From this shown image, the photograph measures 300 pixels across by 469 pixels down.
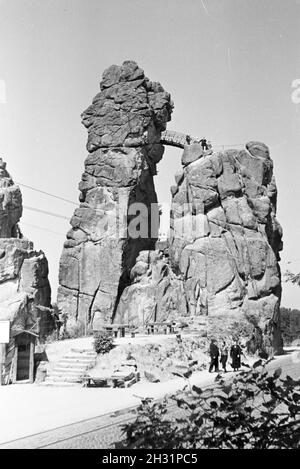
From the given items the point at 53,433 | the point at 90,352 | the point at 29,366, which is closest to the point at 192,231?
the point at 90,352

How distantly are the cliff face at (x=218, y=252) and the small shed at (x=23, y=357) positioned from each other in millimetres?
18611

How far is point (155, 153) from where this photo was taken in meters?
47.4

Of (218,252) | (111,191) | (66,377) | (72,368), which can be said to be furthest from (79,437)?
(111,191)

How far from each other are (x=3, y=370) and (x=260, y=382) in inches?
625

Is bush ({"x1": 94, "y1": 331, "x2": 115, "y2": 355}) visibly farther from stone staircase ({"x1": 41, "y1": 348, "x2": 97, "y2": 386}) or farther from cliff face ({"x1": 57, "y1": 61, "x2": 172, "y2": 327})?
cliff face ({"x1": 57, "y1": 61, "x2": 172, "y2": 327})

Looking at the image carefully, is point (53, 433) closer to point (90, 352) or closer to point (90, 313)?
point (90, 352)

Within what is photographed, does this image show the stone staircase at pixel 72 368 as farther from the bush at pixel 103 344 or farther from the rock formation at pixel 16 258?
the rock formation at pixel 16 258

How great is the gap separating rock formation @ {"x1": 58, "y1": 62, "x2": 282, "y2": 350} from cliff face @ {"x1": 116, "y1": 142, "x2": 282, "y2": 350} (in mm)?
80

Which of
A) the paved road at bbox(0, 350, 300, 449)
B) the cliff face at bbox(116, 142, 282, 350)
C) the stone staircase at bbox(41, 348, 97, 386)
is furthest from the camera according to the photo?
the cliff face at bbox(116, 142, 282, 350)

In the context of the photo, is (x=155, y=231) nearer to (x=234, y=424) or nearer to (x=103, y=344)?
(x=103, y=344)

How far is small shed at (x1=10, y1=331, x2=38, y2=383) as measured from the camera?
1917cm

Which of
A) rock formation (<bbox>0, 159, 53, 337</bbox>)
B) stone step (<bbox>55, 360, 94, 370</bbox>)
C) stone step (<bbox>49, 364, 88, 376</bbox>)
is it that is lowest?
stone step (<bbox>49, 364, 88, 376</bbox>)

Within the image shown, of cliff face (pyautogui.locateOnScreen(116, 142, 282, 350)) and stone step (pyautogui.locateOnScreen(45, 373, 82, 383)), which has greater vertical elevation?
cliff face (pyautogui.locateOnScreen(116, 142, 282, 350))

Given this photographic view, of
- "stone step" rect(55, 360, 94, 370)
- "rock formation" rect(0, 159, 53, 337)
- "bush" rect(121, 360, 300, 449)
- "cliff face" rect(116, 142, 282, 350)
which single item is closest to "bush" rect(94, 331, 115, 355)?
"stone step" rect(55, 360, 94, 370)
